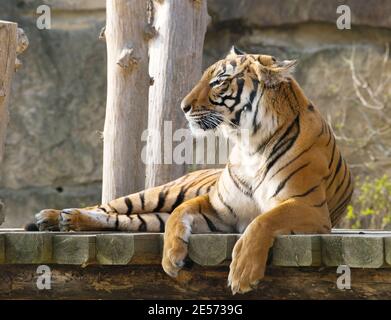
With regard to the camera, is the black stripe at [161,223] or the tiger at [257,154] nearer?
the tiger at [257,154]

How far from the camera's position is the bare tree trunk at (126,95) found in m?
5.04

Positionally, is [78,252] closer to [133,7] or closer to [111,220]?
[111,220]

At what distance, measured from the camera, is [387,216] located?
759 centimetres

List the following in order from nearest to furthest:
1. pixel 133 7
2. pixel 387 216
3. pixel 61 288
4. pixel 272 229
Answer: pixel 272 229
pixel 61 288
pixel 133 7
pixel 387 216

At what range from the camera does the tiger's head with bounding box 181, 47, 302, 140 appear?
156 inches

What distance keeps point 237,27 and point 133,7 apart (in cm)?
298

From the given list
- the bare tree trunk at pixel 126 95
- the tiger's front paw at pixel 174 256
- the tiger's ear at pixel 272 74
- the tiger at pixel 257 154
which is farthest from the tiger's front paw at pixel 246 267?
the bare tree trunk at pixel 126 95

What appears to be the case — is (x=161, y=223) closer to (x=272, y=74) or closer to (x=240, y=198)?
(x=240, y=198)

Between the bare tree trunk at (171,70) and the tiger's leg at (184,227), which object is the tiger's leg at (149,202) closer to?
the tiger's leg at (184,227)

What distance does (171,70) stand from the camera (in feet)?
16.9

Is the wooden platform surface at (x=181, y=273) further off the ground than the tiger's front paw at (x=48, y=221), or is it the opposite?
the tiger's front paw at (x=48, y=221)

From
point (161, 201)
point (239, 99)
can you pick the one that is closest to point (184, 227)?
point (239, 99)

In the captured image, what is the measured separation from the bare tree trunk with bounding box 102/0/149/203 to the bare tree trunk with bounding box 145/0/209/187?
0.28 feet
